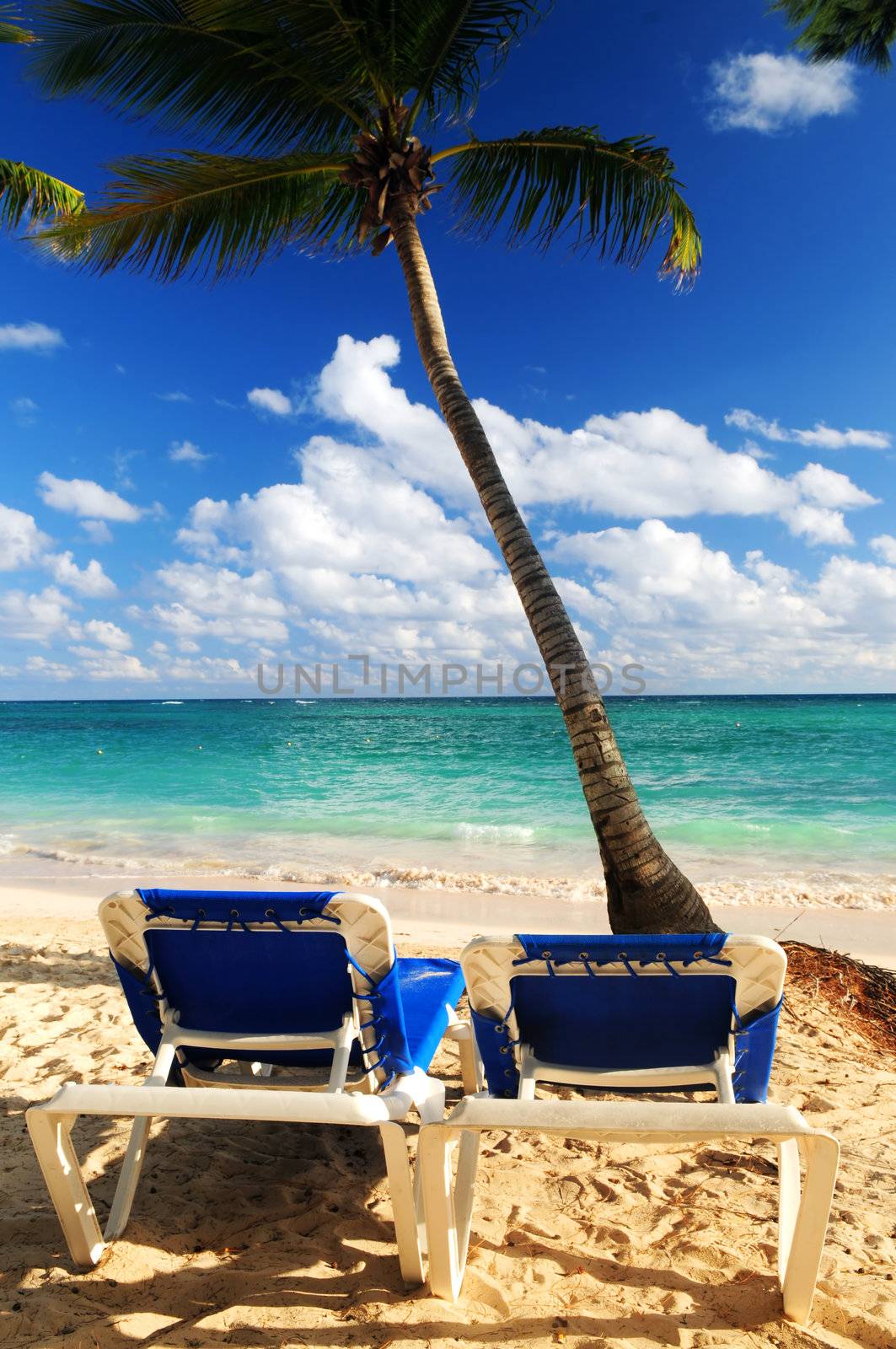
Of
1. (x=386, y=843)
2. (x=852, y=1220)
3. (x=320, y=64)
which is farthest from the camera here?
(x=386, y=843)

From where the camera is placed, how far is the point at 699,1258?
234cm

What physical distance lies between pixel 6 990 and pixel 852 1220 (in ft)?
16.2

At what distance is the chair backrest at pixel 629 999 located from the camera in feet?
6.85

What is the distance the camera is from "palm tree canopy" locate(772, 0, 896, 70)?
319 inches

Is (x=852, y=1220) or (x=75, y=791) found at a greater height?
(x=852, y=1220)

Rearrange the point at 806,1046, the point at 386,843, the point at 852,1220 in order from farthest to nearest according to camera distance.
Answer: the point at 386,843, the point at 806,1046, the point at 852,1220

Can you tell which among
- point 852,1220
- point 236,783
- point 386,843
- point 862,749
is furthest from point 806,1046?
point 862,749

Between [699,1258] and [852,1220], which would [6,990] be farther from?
[852,1220]

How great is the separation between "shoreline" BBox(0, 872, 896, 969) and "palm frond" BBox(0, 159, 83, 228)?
7.95 m

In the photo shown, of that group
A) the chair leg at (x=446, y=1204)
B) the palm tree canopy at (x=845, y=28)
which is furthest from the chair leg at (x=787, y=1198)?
the palm tree canopy at (x=845, y=28)

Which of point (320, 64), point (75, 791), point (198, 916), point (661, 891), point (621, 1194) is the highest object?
point (320, 64)

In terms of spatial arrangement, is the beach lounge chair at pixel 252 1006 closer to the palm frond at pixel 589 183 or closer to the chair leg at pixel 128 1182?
the chair leg at pixel 128 1182

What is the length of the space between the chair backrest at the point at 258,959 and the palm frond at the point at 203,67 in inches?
251

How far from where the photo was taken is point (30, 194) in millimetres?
9477
